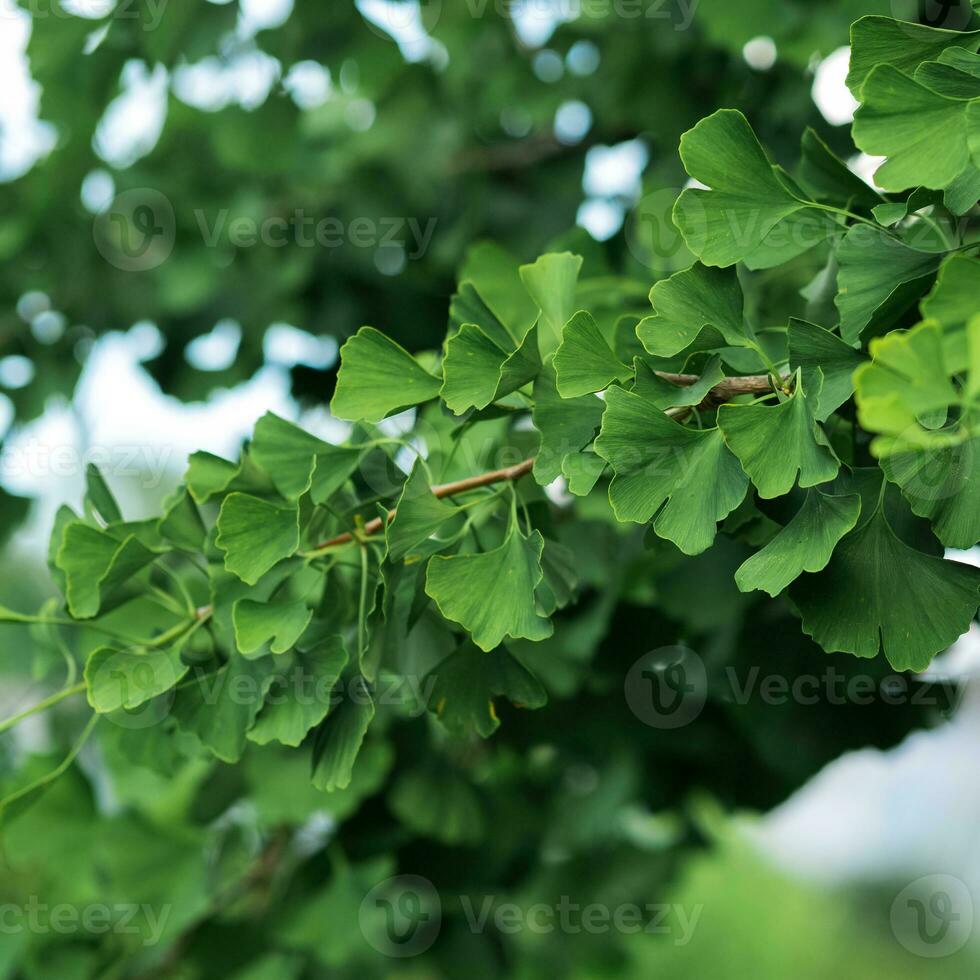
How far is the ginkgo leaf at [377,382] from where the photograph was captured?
32 cm

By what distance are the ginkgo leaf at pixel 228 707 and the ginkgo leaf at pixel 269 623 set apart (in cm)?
2

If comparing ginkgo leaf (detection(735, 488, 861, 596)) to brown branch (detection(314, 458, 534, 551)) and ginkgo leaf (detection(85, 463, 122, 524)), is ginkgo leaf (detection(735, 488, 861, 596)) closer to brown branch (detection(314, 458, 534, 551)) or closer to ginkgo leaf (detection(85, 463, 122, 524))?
brown branch (detection(314, 458, 534, 551))

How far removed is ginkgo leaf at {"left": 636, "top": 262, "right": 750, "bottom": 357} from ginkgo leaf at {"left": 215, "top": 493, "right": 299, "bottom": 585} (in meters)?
0.11

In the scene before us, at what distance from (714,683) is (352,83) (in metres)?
0.49

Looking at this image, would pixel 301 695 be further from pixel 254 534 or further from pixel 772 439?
pixel 772 439

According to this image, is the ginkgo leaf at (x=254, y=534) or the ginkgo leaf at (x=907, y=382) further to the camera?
the ginkgo leaf at (x=254, y=534)

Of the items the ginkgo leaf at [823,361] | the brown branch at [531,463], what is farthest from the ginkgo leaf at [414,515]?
the ginkgo leaf at [823,361]

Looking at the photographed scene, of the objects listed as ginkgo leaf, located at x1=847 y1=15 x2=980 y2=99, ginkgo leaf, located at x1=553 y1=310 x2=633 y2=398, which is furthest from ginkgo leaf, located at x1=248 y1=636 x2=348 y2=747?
ginkgo leaf, located at x1=847 y1=15 x2=980 y2=99

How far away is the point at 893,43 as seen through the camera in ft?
0.94

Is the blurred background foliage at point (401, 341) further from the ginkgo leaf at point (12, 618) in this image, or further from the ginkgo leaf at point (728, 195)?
the ginkgo leaf at point (728, 195)

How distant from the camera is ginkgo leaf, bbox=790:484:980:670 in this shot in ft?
0.93

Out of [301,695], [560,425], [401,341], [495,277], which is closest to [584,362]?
[560,425]

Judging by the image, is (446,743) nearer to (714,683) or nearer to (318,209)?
(714,683)

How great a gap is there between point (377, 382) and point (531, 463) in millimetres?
52
